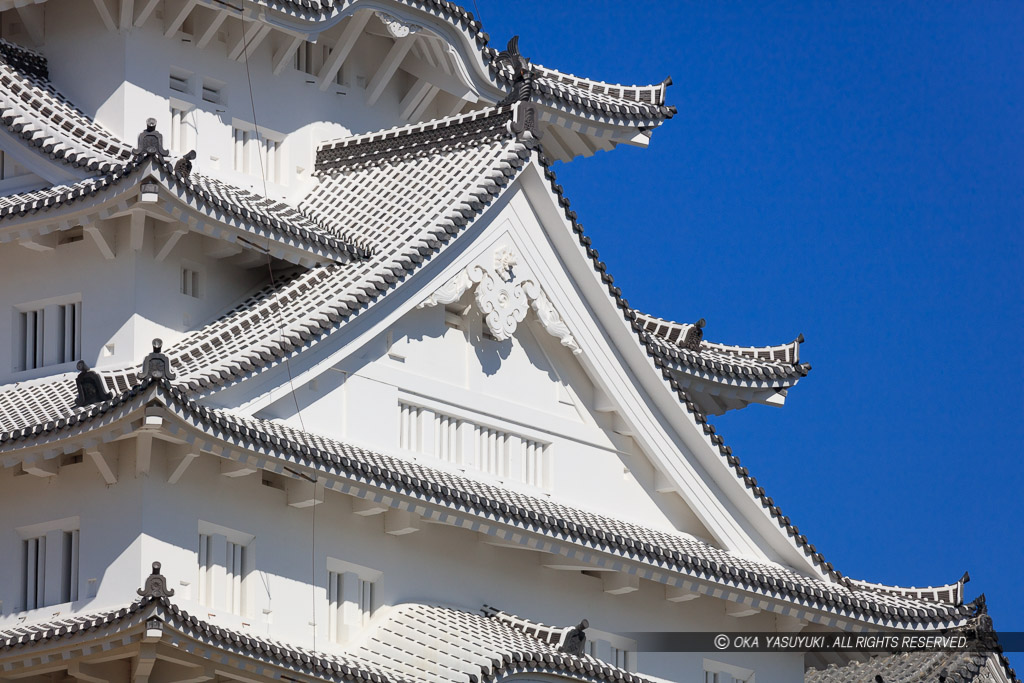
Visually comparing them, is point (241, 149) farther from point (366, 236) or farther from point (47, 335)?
point (47, 335)

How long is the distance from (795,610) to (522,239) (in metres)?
6.26

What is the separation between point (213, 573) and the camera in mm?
25219

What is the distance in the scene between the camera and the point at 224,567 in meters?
25.3

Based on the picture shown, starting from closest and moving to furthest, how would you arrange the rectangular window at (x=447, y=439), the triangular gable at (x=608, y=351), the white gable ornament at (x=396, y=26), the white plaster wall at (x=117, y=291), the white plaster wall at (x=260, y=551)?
the white plaster wall at (x=260, y=551) < the white plaster wall at (x=117, y=291) < the rectangular window at (x=447, y=439) < the triangular gable at (x=608, y=351) < the white gable ornament at (x=396, y=26)

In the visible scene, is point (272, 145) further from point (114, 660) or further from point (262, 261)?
point (114, 660)

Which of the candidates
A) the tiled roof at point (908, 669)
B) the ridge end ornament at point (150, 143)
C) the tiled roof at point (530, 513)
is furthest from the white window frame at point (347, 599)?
the tiled roof at point (908, 669)

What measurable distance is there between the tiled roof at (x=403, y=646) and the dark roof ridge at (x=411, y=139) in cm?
639

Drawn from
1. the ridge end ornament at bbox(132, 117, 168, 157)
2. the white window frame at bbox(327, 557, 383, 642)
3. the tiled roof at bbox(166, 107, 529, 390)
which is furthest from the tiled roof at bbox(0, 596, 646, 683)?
the ridge end ornament at bbox(132, 117, 168, 157)

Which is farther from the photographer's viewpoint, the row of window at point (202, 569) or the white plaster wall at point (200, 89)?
the white plaster wall at point (200, 89)

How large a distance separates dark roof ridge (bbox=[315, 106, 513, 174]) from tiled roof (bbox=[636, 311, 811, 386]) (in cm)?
425

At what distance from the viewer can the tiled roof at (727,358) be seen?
31531mm

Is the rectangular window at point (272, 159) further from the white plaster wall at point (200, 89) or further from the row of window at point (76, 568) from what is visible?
the row of window at point (76, 568)

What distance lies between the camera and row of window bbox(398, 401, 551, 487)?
90.5ft

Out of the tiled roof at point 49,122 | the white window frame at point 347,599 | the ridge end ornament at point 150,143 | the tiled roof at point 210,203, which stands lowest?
the white window frame at point 347,599
